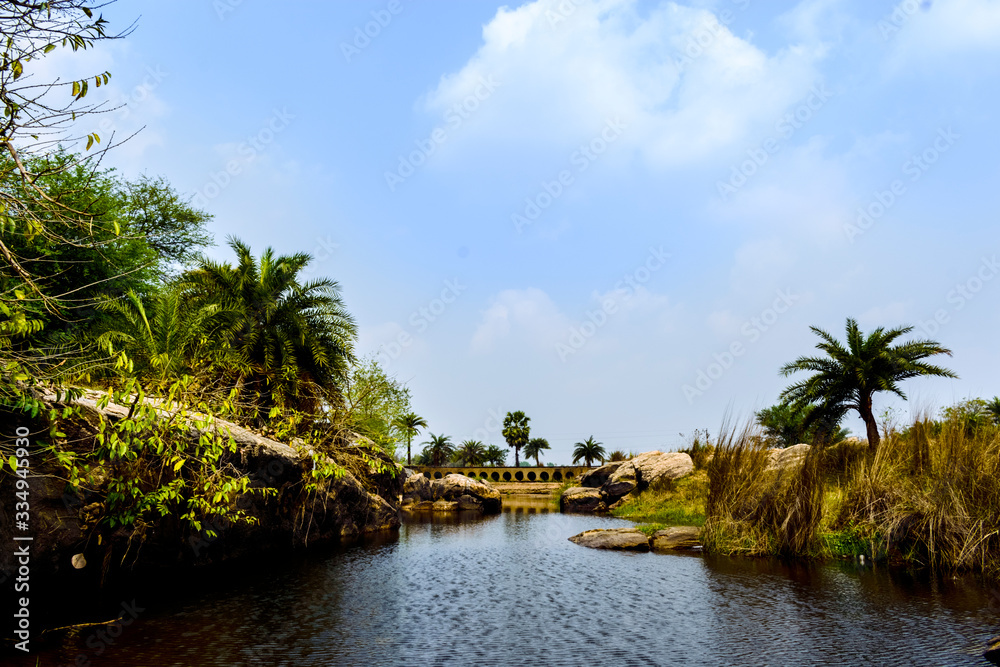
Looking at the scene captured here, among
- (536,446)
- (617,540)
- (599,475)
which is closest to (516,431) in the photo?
(536,446)

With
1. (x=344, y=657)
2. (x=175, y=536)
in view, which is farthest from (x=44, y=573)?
(x=344, y=657)

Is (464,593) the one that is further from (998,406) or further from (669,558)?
(998,406)

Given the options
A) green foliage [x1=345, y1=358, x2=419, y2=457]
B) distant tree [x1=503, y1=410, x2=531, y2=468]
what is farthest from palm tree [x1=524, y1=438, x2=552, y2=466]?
green foliage [x1=345, y1=358, x2=419, y2=457]

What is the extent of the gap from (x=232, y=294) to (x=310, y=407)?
209 inches

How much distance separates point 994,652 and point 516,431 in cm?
8428

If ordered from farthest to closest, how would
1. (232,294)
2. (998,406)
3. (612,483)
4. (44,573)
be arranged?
(998,406) < (612,483) < (232,294) < (44,573)

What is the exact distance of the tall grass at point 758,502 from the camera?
44.0 ft

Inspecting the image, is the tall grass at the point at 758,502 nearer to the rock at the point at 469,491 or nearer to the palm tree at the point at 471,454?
the rock at the point at 469,491

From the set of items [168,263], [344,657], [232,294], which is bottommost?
[344,657]

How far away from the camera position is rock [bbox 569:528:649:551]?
16562 mm

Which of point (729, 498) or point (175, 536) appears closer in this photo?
point (175, 536)

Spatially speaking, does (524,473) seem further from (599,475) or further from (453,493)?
(453,493)

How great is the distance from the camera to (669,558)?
14578mm

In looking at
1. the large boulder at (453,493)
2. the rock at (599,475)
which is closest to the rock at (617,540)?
the large boulder at (453,493)
